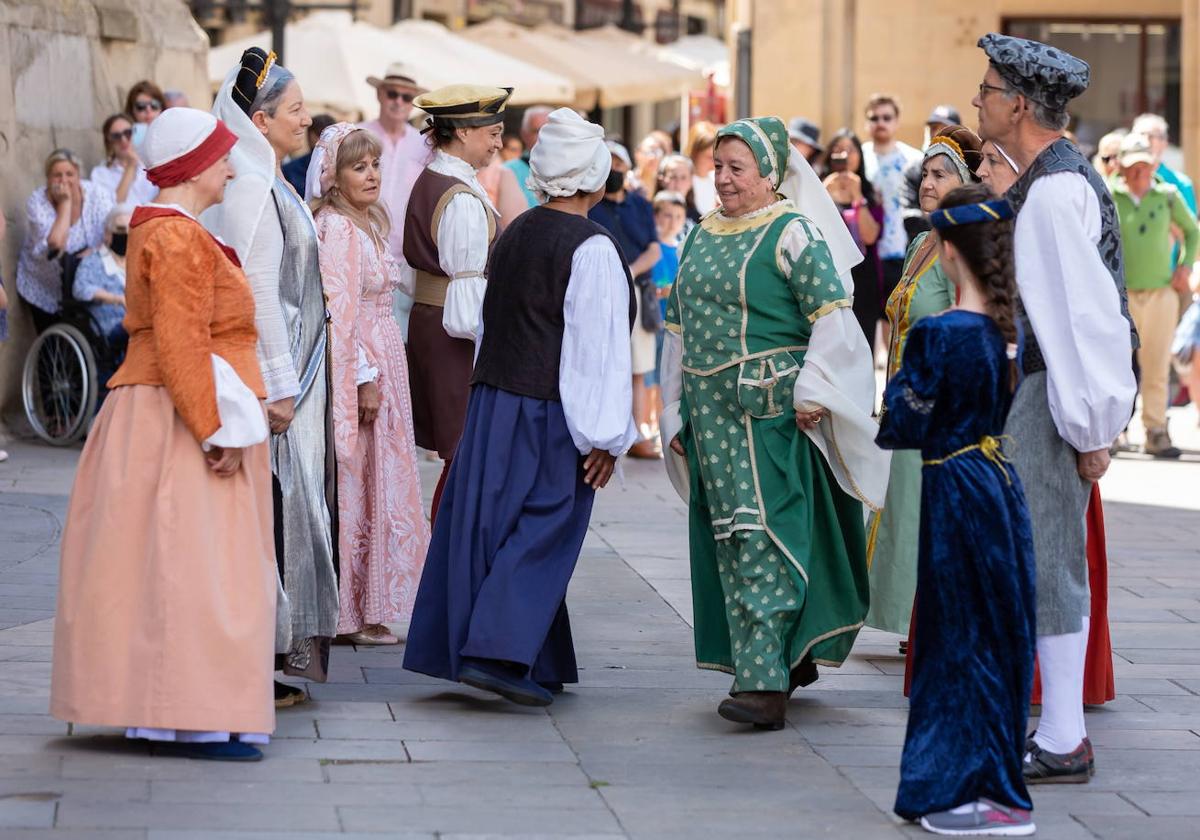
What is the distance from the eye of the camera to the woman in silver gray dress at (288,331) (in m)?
5.98

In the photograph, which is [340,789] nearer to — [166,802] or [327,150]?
[166,802]

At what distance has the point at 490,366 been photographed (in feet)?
21.1

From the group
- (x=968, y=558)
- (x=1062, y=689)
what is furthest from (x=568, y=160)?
(x=1062, y=689)

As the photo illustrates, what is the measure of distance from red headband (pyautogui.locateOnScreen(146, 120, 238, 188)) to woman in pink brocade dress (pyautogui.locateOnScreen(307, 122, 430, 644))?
1360 millimetres

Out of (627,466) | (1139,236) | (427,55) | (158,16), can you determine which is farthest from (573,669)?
(427,55)

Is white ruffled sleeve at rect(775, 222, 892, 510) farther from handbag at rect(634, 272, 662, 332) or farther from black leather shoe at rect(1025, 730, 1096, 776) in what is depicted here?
handbag at rect(634, 272, 662, 332)

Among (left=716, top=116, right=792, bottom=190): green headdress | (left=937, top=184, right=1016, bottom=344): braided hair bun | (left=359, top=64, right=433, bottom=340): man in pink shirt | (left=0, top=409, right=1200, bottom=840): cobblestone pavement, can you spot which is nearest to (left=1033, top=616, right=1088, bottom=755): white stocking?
(left=0, top=409, right=1200, bottom=840): cobblestone pavement

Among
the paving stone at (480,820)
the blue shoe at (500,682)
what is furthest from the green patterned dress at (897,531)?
the paving stone at (480,820)

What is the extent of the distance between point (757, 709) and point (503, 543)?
896 mm

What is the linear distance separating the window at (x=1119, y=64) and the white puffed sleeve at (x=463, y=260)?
16556 mm

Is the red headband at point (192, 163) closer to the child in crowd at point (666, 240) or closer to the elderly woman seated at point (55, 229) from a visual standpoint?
the elderly woman seated at point (55, 229)

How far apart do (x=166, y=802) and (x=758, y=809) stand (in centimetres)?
143

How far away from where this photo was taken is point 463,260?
24.5ft

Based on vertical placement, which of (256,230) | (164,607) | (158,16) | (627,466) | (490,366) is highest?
(158,16)
